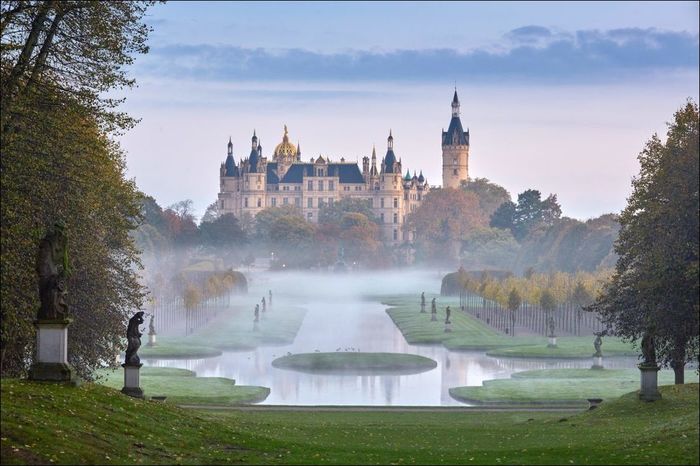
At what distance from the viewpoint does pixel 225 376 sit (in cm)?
6050

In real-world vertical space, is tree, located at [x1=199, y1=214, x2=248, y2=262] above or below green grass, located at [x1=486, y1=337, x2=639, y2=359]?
above

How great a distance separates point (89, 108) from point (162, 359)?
37041 mm

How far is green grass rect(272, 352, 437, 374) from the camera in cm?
6364

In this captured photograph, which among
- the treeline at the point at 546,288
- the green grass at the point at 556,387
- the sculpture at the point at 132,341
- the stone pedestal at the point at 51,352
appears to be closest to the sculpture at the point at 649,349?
the green grass at the point at 556,387

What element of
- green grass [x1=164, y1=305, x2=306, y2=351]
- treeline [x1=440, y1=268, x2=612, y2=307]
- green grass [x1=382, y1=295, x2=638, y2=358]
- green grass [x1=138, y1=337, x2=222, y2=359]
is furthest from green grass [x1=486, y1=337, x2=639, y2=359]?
green grass [x1=138, y1=337, x2=222, y2=359]

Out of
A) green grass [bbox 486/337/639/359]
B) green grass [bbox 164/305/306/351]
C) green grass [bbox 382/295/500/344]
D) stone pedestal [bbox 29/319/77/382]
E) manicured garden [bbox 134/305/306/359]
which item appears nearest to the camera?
stone pedestal [bbox 29/319/77/382]

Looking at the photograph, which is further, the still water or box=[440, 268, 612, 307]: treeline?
box=[440, 268, 612, 307]: treeline

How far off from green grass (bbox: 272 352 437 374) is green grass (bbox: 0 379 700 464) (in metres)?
29.0

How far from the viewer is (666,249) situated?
34.4 meters

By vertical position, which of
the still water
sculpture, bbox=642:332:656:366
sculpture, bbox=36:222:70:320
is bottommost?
the still water

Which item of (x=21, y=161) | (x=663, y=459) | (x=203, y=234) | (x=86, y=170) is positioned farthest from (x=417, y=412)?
(x=203, y=234)

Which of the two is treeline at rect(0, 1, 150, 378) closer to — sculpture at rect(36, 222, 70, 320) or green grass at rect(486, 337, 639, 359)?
sculpture at rect(36, 222, 70, 320)

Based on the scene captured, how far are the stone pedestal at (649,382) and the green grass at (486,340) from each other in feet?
74.5

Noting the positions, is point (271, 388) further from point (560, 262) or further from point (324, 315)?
point (560, 262)
